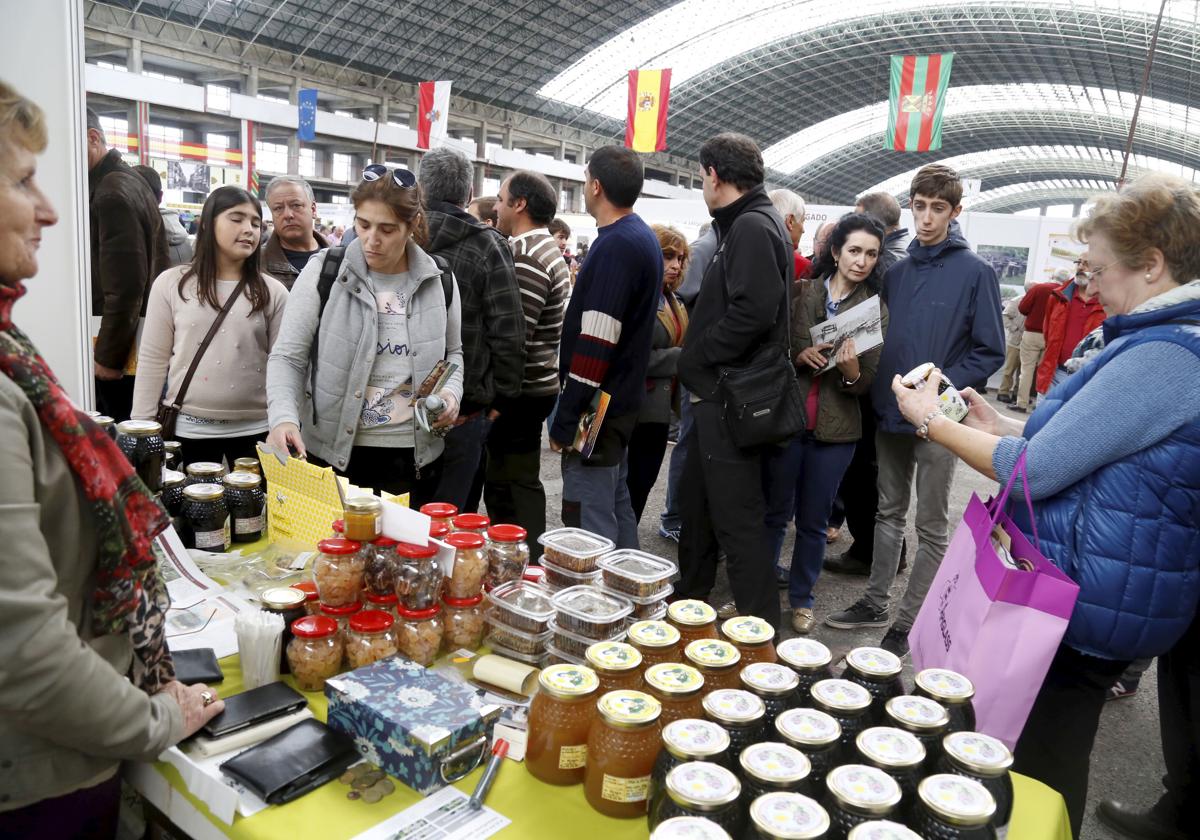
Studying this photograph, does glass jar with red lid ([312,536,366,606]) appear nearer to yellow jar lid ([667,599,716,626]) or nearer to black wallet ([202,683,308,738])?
black wallet ([202,683,308,738])

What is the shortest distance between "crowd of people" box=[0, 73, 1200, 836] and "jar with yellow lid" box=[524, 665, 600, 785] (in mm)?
508

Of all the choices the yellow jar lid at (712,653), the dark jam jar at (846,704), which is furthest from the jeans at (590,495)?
the dark jam jar at (846,704)

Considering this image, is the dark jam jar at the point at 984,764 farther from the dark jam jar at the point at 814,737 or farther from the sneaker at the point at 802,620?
the sneaker at the point at 802,620

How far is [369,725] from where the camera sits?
3.84 feet

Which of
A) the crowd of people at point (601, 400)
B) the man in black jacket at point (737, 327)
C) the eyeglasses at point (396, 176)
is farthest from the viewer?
the man in black jacket at point (737, 327)

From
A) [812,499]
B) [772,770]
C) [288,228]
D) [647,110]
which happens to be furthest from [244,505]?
[647,110]

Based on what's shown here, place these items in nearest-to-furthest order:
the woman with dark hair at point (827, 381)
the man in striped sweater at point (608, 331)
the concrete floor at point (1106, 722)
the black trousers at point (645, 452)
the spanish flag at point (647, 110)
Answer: the concrete floor at point (1106, 722) < the man in striped sweater at point (608, 331) < the woman with dark hair at point (827, 381) < the black trousers at point (645, 452) < the spanish flag at point (647, 110)

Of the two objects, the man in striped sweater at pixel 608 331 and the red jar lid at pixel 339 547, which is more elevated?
the man in striped sweater at pixel 608 331

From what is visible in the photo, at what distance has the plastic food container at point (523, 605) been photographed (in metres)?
1.47

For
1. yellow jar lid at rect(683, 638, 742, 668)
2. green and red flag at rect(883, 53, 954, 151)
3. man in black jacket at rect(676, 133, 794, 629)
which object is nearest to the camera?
yellow jar lid at rect(683, 638, 742, 668)

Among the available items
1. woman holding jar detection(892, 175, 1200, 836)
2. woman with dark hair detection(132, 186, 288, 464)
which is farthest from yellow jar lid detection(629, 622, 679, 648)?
woman with dark hair detection(132, 186, 288, 464)

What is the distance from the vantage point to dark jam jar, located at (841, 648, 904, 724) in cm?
122

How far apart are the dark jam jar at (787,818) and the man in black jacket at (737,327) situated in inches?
73.9

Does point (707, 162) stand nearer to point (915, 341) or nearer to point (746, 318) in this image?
point (746, 318)
